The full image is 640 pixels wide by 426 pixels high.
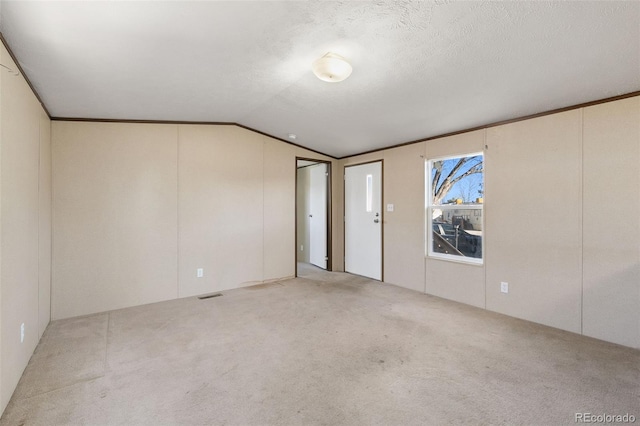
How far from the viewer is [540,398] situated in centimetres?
185

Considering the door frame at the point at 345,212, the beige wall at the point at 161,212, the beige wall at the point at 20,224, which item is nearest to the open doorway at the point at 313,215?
the door frame at the point at 345,212

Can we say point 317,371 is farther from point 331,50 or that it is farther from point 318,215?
point 318,215

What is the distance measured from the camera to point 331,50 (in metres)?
2.19

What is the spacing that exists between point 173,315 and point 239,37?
9.67ft

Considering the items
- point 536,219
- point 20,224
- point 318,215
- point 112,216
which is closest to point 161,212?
point 112,216

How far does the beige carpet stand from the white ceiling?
228 centimetres

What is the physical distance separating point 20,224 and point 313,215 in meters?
4.40

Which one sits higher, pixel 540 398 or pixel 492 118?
pixel 492 118

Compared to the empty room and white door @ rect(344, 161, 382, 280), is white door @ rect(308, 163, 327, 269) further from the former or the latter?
the empty room

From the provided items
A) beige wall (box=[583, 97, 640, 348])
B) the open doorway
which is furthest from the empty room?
the open doorway

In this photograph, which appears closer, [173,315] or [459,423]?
[459,423]

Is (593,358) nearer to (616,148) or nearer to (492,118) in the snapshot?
(616,148)

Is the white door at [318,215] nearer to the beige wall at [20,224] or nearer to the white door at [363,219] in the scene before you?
the white door at [363,219]

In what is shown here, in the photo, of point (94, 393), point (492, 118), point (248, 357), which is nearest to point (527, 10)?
point (492, 118)
